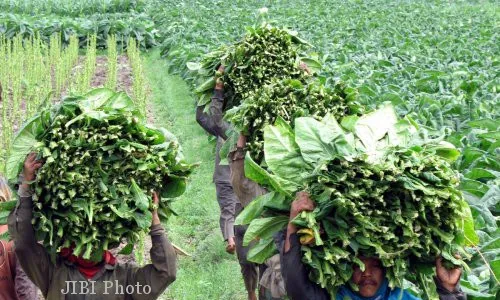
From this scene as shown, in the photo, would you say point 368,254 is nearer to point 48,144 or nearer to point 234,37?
point 48,144

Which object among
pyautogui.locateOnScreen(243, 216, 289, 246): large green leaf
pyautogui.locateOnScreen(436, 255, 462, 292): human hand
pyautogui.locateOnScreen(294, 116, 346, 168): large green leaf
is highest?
pyautogui.locateOnScreen(294, 116, 346, 168): large green leaf

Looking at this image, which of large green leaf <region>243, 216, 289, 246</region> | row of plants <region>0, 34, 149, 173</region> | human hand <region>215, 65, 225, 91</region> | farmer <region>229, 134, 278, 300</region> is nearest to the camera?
large green leaf <region>243, 216, 289, 246</region>

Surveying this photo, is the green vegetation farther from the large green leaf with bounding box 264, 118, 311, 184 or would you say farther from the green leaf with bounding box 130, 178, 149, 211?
the large green leaf with bounding box 264, 118, 311, 184

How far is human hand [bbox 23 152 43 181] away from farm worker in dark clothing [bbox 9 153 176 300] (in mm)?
388

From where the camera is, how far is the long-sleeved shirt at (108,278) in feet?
13.8

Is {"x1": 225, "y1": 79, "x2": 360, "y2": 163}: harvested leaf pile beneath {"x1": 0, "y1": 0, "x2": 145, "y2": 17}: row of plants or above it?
above

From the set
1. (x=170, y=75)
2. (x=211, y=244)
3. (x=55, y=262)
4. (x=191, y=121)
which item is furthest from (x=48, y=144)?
(x=170, y=75)

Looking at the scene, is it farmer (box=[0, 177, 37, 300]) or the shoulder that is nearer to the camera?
the shoulder

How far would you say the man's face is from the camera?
3736 millimetres

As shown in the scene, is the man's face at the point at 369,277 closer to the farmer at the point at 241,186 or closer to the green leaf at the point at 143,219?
the green leaf at the point at 143,219

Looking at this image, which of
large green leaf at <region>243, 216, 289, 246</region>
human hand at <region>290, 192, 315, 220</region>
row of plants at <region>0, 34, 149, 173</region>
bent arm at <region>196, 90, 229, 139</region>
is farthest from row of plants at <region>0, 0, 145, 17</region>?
human hand at <region>290, 192, 315, 220</region>

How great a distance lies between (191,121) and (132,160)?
9093 mm

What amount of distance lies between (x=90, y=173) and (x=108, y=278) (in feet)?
2.08

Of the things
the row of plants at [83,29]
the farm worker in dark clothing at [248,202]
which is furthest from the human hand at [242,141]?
the row of plants at [83,29]
